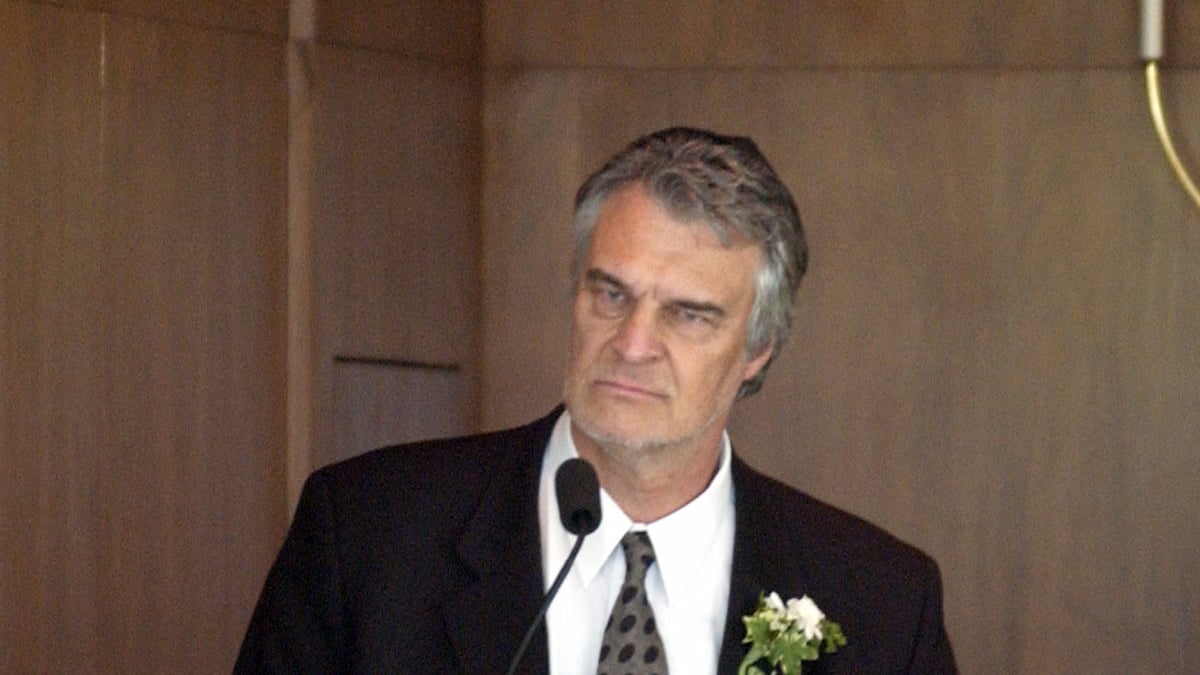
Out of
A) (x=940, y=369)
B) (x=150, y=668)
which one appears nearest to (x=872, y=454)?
(x=940, y=369)

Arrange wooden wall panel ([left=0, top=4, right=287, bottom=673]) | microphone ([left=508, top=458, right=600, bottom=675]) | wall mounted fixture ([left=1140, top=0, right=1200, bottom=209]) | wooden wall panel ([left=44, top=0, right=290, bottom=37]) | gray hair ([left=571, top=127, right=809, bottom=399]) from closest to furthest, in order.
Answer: microphone ([left=508, top=458, right=600, bottom=675]), gray hair ([left=571, top=127, right=809, bottom=399]), wooden wall panel ([left=0, top=4, right=287, bottom=673]), wooden wall panel ([left=44, top=0, right=290, bottom=37]), wall mounted fixture ([left=1140, top=0, right=1200, bottom=209])

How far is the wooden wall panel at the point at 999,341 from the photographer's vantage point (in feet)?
14.4

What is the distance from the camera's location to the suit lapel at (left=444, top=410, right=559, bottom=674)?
2898mm

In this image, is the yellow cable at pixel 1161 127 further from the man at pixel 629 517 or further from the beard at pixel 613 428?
the beard at pixel 613 428

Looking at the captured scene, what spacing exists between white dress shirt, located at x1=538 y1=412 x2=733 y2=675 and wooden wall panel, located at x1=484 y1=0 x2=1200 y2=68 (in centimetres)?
166

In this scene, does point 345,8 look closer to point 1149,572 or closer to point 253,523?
point 253,523

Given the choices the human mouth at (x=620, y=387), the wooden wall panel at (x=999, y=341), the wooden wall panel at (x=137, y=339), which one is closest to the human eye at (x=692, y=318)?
the human mouth at (x=620, y=387)

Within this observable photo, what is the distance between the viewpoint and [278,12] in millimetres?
4039

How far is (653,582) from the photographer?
300 cm

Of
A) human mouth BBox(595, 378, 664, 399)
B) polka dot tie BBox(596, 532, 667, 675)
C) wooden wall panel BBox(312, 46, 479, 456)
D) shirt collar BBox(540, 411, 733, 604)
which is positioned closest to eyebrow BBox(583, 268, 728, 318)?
human mouth BBox(595, 378, 664, 399)

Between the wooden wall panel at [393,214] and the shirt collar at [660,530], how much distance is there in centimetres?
117

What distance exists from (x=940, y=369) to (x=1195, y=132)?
0.66 metres

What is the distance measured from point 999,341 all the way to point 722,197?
1.57 metres

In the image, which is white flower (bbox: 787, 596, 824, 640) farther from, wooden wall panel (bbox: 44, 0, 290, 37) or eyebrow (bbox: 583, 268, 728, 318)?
wooden wall panel (bbox: 44, 0, 290, 37)
